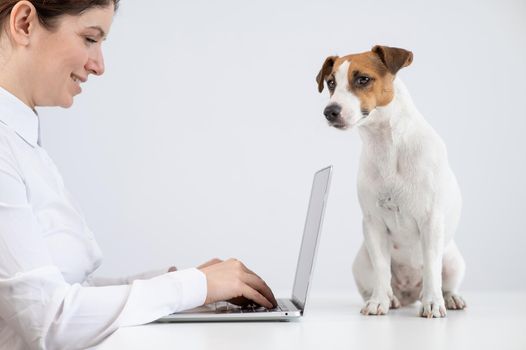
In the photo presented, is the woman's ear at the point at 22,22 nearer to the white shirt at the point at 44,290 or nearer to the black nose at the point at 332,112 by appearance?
the white shirt at the point at 44,290

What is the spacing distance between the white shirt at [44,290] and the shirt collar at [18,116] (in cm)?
4

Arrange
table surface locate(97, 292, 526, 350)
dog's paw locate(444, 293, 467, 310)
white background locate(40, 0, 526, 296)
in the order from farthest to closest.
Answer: white background locate(40, 0, 526, 296) → dog's paw locate(444, 293, 467, 310) → table surface locate(97, 292, 526, 350)

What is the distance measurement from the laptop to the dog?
5.3 inches

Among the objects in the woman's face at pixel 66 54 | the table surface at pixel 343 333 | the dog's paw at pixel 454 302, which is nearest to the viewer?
the table surface at pixel 343 333

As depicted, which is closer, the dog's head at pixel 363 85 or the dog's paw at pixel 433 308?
the dog's paw at pixel 433 308

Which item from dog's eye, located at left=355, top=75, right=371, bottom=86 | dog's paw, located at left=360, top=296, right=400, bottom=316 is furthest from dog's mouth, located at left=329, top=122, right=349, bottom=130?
dog's paw, located at left=360, top=296, right=400, bottom=316

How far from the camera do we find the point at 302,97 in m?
3.72

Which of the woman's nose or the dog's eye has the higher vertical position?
the dog's eye

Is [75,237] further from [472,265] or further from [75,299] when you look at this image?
[472,265]

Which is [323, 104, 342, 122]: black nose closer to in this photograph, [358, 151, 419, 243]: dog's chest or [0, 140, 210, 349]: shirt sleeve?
[358, 151, 419, 243]: dog's chest

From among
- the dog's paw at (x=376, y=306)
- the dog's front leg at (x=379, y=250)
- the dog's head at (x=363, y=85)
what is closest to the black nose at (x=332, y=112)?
the dog's head at (x=363, y=85)

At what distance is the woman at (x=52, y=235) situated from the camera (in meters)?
0.96

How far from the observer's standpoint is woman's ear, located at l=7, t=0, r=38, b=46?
3.73ft

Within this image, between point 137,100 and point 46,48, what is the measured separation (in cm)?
256
